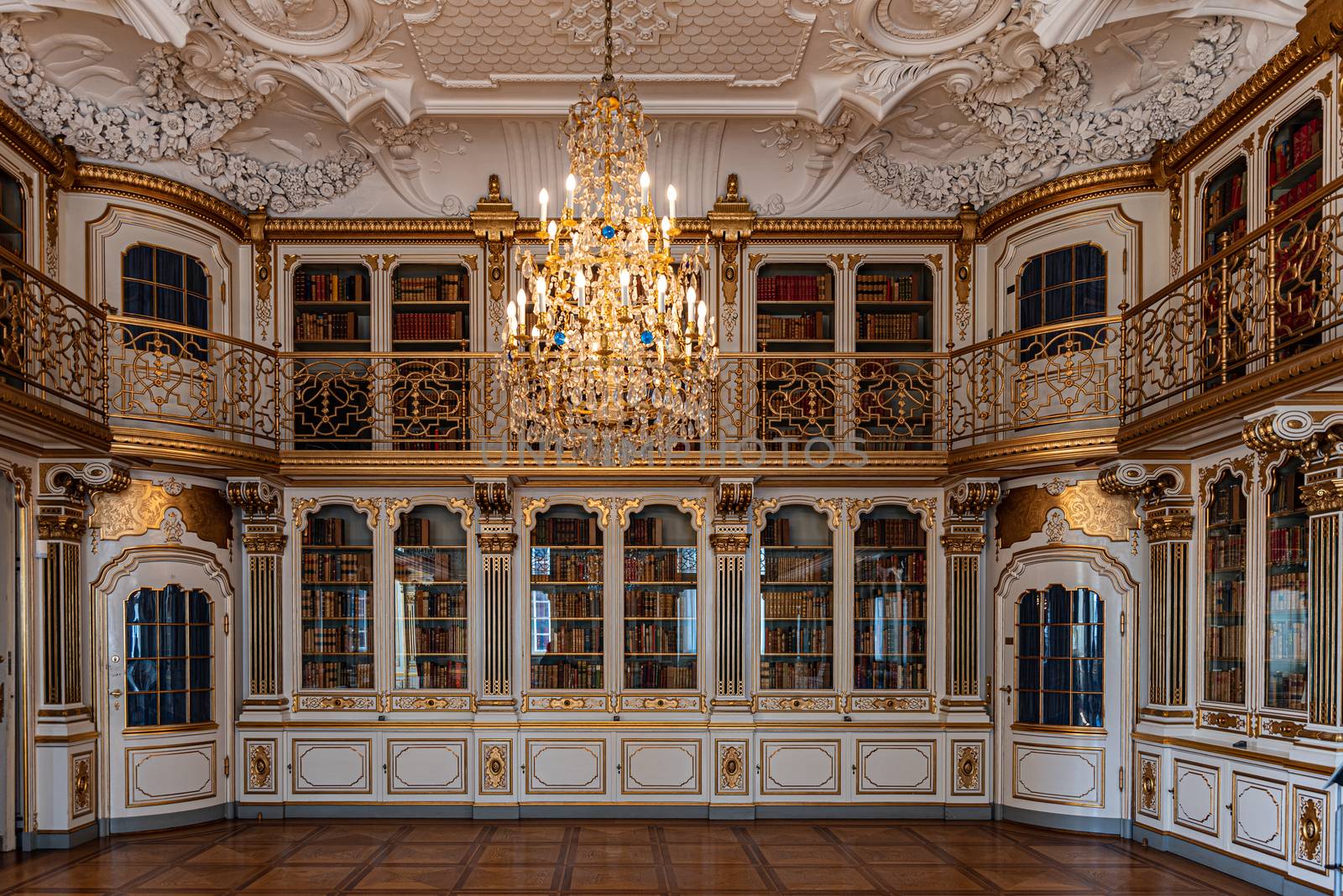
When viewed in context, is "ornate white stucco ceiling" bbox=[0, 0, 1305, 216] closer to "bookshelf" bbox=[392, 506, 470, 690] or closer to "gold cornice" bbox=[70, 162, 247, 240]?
"gold cornice" bbox=[70, 162, 247, 240]

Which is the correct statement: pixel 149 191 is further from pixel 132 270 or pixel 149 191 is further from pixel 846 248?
pixel 846 248

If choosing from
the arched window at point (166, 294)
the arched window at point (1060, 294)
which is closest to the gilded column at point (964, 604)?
the arched window at point (1060, 294)

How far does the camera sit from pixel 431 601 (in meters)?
9.19

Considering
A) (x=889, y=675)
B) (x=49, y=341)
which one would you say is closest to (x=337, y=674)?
(x=49, y=341)

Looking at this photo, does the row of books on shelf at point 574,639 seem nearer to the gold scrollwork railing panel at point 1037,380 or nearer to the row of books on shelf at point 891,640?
the row of books on shelf at point 891,640

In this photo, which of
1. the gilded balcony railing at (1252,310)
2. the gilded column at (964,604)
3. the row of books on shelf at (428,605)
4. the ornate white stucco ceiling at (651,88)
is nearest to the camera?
the gilded balcony railing at (1252,310)

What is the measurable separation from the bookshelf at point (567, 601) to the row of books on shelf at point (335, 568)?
4.66ft

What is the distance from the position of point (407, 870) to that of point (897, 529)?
184 inches

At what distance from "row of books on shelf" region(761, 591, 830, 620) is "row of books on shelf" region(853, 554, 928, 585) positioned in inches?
14.6

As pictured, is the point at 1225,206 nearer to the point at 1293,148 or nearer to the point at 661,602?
the point at 1293,148

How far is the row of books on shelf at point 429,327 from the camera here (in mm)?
9484

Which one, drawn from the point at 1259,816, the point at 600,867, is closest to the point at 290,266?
the point at 600,867

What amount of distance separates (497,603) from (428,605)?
2.03 ft

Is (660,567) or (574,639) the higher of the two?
(660,567)
